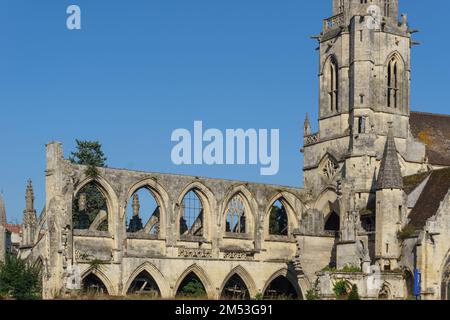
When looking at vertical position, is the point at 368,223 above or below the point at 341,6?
below

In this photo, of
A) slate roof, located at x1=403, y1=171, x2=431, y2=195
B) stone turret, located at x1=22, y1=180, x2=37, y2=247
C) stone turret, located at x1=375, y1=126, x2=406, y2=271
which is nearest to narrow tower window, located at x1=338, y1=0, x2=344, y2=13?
slate roof, located at x1=403, y1=171, x2=431, y2=195

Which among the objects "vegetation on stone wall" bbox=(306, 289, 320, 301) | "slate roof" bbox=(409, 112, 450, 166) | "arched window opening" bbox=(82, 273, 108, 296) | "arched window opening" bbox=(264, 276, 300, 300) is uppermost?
"slate roof" bbox=(409, 112, 450, 166)

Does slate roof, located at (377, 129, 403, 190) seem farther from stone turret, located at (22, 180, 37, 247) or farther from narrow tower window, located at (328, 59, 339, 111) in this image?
stone turret, located at (22, 180, 37, 247)

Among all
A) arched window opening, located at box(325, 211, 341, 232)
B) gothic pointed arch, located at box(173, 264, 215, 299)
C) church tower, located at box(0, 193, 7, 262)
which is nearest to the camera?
gothic pointed arch, located at box(173, 264, 215, 299)

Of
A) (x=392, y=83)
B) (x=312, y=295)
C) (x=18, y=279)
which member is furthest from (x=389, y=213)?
(x=18, y=279)

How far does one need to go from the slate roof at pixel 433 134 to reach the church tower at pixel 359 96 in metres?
1.44

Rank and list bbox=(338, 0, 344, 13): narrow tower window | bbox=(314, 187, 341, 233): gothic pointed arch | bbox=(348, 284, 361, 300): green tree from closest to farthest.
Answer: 1. bbox=(348, 284, 361, 300): green tree
2. bbox=(314, 187, 341, 233): gothic pointed arch
3. bbox=(338, 0, 344, 13): narrow tower window

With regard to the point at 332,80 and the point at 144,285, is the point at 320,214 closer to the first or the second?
the point at 332,80

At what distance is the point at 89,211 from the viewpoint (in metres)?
61.6

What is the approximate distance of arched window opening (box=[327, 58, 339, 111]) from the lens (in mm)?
55531

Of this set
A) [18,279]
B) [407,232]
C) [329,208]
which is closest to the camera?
[18,279]

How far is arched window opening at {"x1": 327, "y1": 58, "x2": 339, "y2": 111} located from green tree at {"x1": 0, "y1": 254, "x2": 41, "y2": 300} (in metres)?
21.7

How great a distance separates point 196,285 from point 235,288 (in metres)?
3.41
